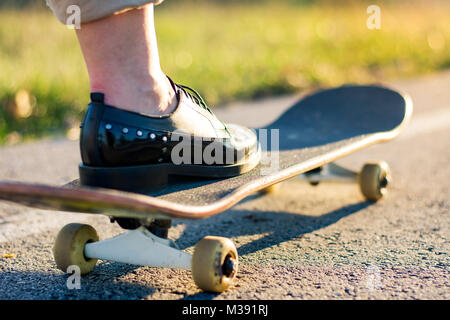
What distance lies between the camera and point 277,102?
529cm

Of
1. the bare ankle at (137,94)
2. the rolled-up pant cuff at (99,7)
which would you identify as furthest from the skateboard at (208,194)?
the rolled-up pant cuff at (99,7)

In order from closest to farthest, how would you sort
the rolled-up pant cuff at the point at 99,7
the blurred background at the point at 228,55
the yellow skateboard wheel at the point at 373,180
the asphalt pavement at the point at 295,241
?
the rolled-up pant cuff at the point at 99,7 < the asphalt pavement at the point at 295,241 < the yellow skateboard wheel at the point at 373,180 < the blurred background at the point at 228,55

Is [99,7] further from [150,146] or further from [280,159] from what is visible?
[280,159]

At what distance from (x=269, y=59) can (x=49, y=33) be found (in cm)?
275

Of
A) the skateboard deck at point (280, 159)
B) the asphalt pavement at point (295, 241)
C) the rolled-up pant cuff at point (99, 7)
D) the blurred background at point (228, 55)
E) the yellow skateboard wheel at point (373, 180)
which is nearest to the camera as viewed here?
the skateboard deck at point (280, 159)

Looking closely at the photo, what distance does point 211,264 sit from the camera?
1698 mm

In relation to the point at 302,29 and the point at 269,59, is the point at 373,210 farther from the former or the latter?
the point at 302,29

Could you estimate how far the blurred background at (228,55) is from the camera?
4566 millimetres

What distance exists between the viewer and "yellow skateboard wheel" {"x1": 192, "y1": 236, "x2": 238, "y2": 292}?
1706mm

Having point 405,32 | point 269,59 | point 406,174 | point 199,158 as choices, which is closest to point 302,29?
point 405,32

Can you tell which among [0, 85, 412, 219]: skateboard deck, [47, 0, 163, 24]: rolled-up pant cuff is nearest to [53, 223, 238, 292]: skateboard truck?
[0, 85, 412, 219]: skateboard deck

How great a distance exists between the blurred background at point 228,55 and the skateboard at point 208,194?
210 cm

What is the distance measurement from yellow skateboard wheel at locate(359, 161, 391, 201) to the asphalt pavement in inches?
1.9

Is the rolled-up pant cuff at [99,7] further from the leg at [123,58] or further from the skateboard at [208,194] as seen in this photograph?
the skateboard at [208,194]
